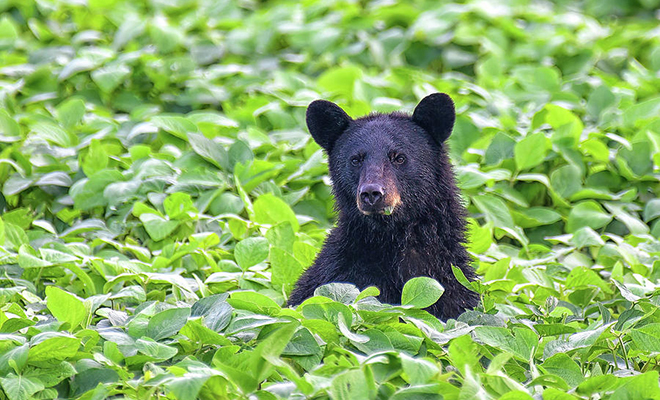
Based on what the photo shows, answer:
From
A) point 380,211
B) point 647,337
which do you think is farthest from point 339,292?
point 647,337

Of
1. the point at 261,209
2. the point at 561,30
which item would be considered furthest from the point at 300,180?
the point at 561,30

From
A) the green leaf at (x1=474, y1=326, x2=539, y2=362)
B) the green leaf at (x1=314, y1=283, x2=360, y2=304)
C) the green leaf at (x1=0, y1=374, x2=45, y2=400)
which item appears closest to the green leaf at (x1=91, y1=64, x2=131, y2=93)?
the green leaf at (x1=314, y1=283, x2=360, y2=304)

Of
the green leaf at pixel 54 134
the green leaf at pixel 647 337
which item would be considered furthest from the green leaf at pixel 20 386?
the green leaf at pixel 54 134

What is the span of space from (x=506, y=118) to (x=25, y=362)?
4592mm

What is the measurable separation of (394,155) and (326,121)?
0.49 metres

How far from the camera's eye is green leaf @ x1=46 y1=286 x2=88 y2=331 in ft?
13.8

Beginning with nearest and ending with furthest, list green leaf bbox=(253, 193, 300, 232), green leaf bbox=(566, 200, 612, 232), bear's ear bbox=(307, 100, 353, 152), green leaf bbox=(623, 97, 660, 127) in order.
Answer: bear's ear bbox=(307, 100, 353, 152) < green leaf bbox=(253, 193, 300, 232) < green leaf bbox=(566, 200, 612, 232) < green leaf bbox=(623, 97, 660, 127)

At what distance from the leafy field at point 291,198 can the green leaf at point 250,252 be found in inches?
0.5

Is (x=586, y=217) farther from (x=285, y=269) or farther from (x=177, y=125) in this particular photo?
(x=177, y=125)

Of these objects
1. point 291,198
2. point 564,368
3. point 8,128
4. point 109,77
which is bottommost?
point 291,198

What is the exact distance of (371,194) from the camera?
4598mm

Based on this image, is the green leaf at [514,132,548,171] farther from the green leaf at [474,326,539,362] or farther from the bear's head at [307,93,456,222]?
the green leaf at [474,326,539,362]

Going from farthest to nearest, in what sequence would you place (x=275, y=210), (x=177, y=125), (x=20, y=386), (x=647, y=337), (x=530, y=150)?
(x=177, y=125) → (x=530, y=150) → (x=275, y=210) → (x=647, y=337) → (x=20, y=386)

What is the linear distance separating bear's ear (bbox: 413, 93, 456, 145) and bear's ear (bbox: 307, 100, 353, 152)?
412mm
